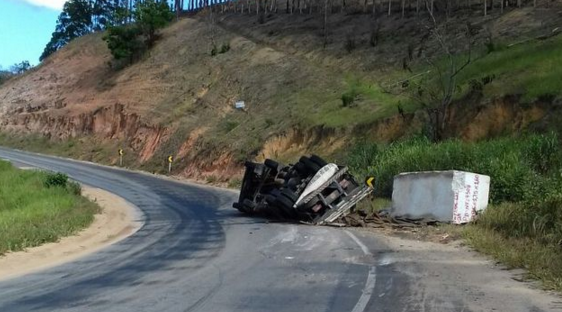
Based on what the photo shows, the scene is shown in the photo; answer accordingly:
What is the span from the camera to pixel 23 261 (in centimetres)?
1215

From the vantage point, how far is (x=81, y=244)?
14.9m

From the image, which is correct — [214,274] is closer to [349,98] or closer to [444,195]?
[444,195]

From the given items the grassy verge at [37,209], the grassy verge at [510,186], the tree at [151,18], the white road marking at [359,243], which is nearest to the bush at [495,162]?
the grassy verge at [510,186]

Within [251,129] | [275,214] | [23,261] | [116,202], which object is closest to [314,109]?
[251,129]

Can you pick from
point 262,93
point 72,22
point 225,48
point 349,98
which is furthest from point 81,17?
point 349,98

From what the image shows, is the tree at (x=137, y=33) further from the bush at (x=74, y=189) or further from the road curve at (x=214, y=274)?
the road curve at (x=214, y=274)

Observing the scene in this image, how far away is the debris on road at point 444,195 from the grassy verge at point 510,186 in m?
0.49

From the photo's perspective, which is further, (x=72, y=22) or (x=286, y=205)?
(x=72, y=22)

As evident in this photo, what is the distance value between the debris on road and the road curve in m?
2.52

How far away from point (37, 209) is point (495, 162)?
1441cm

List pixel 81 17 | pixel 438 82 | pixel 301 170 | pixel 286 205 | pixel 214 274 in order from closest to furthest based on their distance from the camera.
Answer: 1. pixel 214 274
2. pixel 286 205
3. pixel 301 170
4. pixel 438 82
5. pixel 81 17

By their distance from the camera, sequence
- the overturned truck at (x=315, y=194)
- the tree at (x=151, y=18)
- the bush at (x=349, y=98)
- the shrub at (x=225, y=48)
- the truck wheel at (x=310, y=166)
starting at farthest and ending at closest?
1. the tree at (x=151, y=18)
2. the shrub at (x=225, y=48)
3. the bush at (x=349, y=98)
4. the truck wheel at (x=310, y=166)
5. the overturned truck at (x=315, y=194)

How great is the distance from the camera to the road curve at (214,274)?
8.07m

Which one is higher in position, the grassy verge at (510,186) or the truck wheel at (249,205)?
the grassy verge at (510,186)
